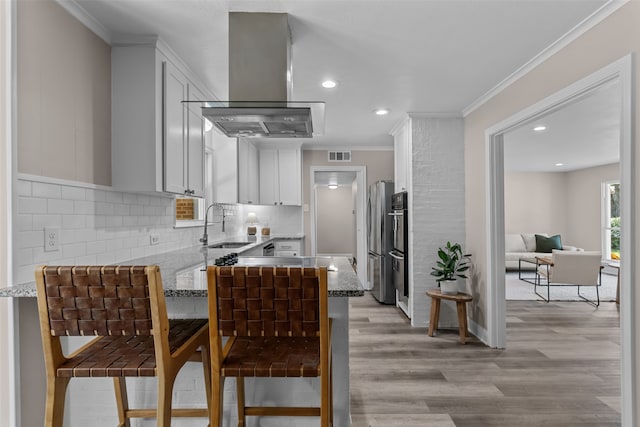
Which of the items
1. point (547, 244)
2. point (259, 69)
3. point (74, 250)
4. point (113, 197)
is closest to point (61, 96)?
point (113, 197)

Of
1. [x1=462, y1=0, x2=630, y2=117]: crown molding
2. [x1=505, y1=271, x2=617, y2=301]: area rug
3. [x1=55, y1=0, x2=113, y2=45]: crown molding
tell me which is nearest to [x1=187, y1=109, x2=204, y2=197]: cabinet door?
[x1=55, y1=0, x2=113, y2=45]: crown molding

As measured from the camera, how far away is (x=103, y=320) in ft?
4.35

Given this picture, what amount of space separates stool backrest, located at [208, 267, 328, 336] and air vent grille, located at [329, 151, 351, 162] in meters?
5.14

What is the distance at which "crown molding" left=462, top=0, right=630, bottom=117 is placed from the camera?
2077 mm

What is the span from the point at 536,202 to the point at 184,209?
8948 mm

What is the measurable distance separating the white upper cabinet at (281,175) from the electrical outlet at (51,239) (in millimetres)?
4144

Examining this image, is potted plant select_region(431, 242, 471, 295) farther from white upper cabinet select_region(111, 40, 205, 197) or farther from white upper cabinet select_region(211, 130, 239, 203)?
white upper cabinet select_region(111, 40, 205, 197)

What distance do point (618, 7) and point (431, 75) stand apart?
4.37 feet

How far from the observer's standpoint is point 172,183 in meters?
2.61

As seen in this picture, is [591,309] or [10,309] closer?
[10,309]

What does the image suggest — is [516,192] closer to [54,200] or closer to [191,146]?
[191,146]

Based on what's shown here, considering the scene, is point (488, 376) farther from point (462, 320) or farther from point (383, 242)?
point (383, 242)

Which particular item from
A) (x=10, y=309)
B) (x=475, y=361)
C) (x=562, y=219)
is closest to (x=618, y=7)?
(x=475, y=361)

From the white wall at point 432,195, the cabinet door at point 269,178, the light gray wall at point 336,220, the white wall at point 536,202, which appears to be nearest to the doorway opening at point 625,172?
the white wall at point 432,195
